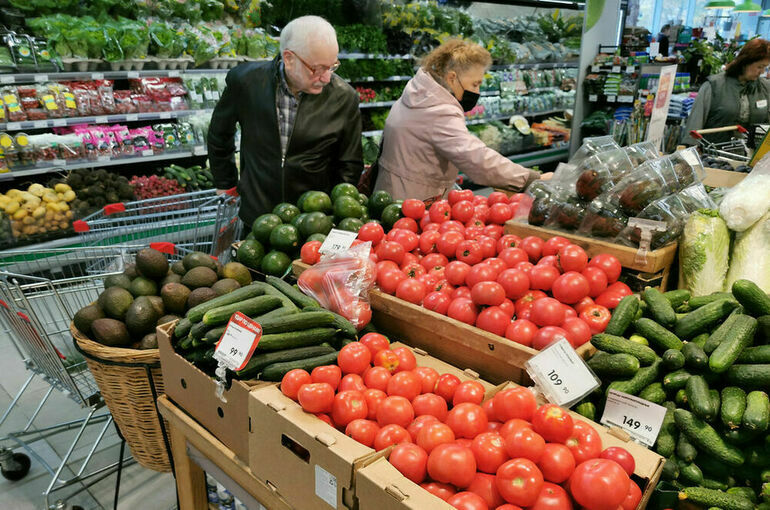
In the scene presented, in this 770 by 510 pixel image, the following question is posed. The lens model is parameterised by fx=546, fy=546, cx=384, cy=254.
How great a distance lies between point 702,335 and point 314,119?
244 cm

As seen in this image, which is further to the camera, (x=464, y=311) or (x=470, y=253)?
(x=470, y=253)

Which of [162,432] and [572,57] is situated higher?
[572,57]

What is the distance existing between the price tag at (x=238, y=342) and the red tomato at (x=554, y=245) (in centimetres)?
101

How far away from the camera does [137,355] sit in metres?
1.92

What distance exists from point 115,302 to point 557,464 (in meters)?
1.65

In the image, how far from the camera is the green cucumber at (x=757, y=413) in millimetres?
1200

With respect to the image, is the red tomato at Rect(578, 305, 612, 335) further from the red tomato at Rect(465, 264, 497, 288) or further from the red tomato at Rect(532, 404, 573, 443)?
the red tomato at Rect(532, 404, 573, 443)

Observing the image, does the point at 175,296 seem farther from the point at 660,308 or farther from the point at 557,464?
the point at 660,308

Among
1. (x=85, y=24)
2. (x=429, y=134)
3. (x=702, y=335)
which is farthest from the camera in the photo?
(x=85, y=24)

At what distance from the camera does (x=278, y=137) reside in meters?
3.32

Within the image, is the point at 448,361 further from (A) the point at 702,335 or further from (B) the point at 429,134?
(B) the point at 429,134

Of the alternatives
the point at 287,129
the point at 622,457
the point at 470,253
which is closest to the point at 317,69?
the point at 287,129

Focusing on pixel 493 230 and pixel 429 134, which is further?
pixel 429 134

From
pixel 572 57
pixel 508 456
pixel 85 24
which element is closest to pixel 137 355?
pixel 508 456
